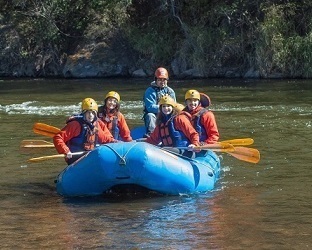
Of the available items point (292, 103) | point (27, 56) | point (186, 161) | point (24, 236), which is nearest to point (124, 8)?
point (27, 56)

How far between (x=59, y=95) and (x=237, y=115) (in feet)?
20.5

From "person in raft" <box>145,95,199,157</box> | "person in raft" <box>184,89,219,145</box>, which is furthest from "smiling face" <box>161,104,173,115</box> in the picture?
"person in raft" <box>184,89,219,145</box>

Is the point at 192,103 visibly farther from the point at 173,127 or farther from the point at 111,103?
the point at 111,103

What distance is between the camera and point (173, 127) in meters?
9.26

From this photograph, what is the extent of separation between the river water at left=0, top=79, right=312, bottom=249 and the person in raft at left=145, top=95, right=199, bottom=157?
0.69 meters

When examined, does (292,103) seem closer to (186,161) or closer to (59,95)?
(59,95)

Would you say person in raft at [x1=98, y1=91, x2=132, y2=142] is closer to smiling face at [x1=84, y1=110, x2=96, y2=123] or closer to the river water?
smiling face at [x1=84, y1=110, x2=96, y2=123]

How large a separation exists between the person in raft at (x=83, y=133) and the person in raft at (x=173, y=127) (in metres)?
0.68

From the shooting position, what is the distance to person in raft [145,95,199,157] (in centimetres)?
916

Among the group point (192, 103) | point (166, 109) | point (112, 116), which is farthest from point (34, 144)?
point (192, 103)

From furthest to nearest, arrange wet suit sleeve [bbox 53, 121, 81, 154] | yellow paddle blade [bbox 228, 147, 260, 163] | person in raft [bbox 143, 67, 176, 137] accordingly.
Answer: person in raft [bbox 143, 67, 176, 137], yellow paddle blade [bbox 228, 147, 260, 163], wet suit sleeve [bbox 53, 121, 81, 154]

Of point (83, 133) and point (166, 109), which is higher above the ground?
point (166, 109)

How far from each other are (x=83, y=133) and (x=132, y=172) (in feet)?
3.82

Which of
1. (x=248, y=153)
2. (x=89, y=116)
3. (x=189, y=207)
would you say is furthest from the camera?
(x=248, y=153)
